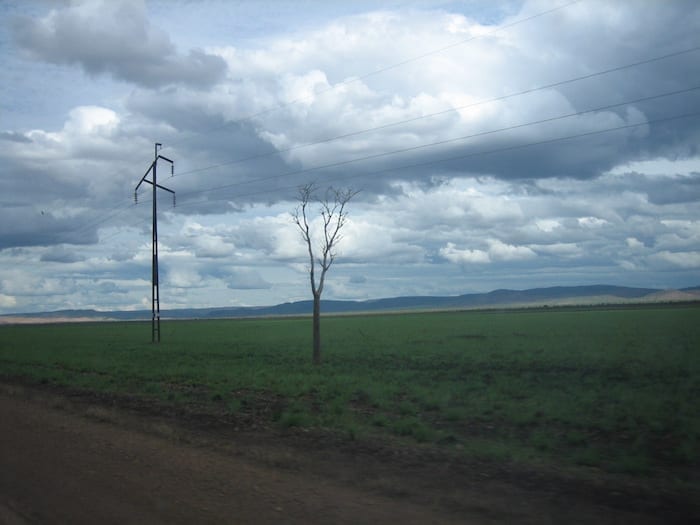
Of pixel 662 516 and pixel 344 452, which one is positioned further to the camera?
pixel 344 452

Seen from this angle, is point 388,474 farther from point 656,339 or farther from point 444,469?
point 656,339

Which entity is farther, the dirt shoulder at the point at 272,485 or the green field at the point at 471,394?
the green field at the point at 471,394

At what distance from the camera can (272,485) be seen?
10.9m

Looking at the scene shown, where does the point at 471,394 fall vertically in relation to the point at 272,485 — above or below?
below

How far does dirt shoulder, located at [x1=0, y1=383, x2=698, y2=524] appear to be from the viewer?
9.18m

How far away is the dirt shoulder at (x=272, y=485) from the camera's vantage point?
9180 millimetres

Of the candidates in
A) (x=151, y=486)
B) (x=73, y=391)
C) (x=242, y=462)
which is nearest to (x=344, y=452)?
(x=242, y=462)

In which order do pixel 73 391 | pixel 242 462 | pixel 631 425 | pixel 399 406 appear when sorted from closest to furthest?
pixel 242 462, pixel 631 425, pixel 399 406, pixel 73 391

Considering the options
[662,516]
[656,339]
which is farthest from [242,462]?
[656,339]

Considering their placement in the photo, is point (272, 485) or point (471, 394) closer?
point (272, 485)

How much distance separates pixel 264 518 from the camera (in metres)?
9.02

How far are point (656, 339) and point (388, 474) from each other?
132 feet

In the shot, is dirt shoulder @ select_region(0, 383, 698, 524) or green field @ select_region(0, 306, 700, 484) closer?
dirt shoulder @ select_region(0, 383, 698, 524)

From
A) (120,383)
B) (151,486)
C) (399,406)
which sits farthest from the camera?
(120,383)
